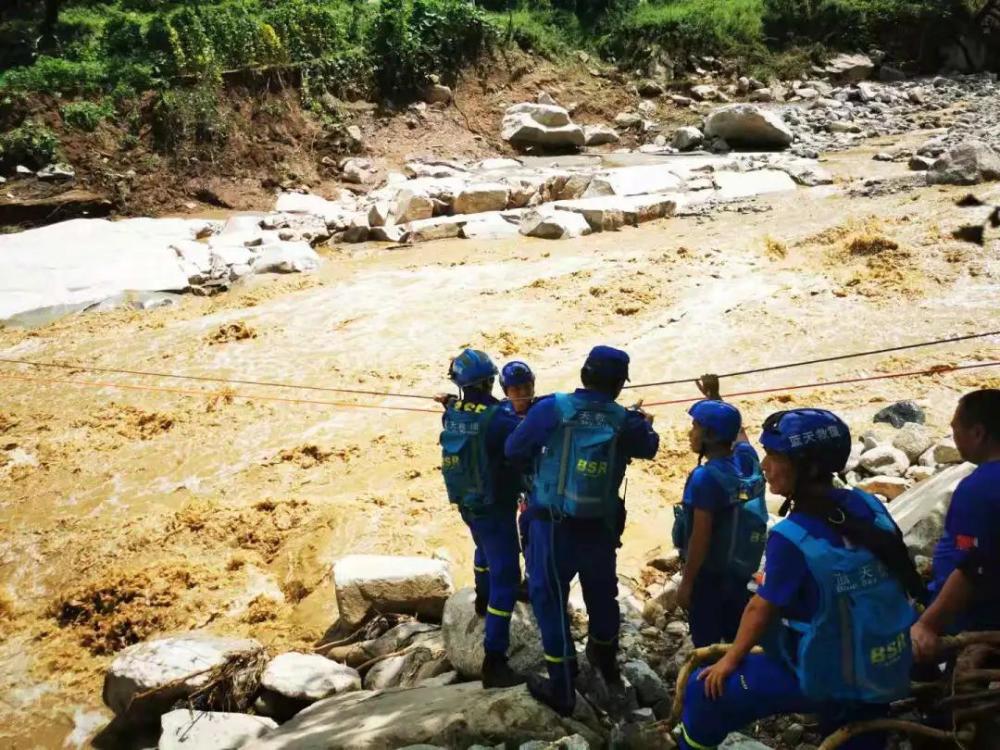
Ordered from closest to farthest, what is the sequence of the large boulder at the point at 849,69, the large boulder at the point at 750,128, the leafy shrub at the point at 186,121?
the leafy shrub at the point at 186,121, the large boulder at the point at 750,128, the large boulder at the point at 849,69

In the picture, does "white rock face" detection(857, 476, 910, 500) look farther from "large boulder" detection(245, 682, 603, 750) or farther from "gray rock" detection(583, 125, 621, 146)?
"gray rock" detection(583, 125, 621, 146)

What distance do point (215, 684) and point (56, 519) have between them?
356 centimetres

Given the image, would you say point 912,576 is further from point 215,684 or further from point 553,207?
point 553,207

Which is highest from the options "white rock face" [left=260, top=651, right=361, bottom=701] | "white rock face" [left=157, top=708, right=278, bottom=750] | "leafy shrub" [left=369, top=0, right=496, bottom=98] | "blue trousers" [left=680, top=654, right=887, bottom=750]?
"leafy shrub" [left=369, top=0, right=496, bottom=98]

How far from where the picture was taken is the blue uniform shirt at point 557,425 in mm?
3109

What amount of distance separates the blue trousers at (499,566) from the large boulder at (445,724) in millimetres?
251

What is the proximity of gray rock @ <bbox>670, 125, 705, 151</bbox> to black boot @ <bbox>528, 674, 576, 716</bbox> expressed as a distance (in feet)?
60.5

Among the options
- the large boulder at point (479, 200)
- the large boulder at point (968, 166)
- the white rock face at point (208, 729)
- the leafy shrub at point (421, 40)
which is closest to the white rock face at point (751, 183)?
the large boulder at point (968, 166)

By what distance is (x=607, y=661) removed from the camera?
10.6ft

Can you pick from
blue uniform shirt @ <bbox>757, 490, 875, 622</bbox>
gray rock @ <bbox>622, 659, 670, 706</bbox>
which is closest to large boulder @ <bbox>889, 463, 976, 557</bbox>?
gray rock @ <bbox>622, 659, 670, 706</bbox>

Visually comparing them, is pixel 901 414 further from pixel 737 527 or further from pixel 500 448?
pixel 500 448

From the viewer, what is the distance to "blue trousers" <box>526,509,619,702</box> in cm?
309

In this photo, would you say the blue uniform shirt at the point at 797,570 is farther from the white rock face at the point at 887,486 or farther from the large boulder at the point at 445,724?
the white rock face at the point at 887,486

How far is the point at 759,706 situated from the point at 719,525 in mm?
821
